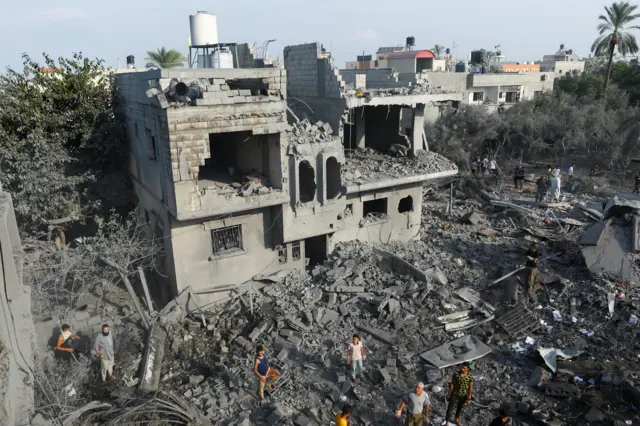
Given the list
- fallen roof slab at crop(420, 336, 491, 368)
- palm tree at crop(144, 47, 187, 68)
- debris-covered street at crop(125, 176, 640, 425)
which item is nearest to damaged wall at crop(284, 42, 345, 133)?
debris-covered street at crop(125, 176, 640, 425)

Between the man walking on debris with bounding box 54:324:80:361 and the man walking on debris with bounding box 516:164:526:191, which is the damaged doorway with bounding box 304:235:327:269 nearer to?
the man walking on debris with bounding box 54:324:80:361

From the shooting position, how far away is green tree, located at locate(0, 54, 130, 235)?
17875mm

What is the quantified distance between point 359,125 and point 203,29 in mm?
8360

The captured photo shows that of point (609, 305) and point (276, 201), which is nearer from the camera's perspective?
point (609, 305)

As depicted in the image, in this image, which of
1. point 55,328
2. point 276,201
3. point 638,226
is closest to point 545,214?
point 638,226

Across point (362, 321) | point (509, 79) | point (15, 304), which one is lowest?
point (362, 321)

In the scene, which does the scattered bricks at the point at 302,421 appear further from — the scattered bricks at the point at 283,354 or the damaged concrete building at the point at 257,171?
the damaged concrete building at the point at 257,171

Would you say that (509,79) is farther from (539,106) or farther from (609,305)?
(609,305)

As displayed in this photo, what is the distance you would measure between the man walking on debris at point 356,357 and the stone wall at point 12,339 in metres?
6.75

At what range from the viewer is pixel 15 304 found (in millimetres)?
9195

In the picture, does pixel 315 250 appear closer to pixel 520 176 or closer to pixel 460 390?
pixel 460 390

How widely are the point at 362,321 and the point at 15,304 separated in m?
8.85

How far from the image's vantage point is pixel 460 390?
989 cm

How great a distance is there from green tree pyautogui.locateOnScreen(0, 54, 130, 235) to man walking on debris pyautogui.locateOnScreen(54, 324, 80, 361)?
7580mm
